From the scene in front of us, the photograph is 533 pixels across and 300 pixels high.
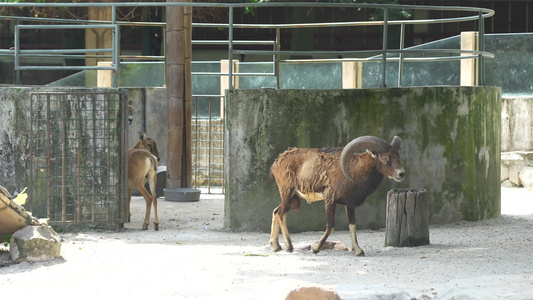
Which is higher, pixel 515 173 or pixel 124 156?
pixel 124 156

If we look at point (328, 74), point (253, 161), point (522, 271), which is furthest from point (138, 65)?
point (522, 271)

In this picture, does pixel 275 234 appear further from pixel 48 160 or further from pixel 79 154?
pixel 48 160

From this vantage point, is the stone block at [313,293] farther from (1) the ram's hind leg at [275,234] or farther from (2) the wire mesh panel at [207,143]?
(2) the wire mesh panel at [207,143]

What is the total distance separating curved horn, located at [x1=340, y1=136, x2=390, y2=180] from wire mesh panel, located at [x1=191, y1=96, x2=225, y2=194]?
8054 millimetres

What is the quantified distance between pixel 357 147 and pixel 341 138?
1754mm

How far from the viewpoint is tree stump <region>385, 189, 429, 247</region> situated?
9242 mm

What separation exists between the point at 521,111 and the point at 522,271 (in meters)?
9.04

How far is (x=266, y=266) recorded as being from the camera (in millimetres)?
8391

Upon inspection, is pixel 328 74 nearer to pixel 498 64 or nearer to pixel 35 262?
pixel 498 64

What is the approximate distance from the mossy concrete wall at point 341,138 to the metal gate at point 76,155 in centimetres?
151

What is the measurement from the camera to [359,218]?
10.8m

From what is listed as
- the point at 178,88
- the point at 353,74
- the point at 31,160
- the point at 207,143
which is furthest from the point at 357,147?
the point at 207,143

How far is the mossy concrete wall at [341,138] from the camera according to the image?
10.6 metres

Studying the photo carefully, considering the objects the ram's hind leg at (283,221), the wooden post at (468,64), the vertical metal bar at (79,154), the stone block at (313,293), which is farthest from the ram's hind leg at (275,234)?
the wooden post at (468,64)
